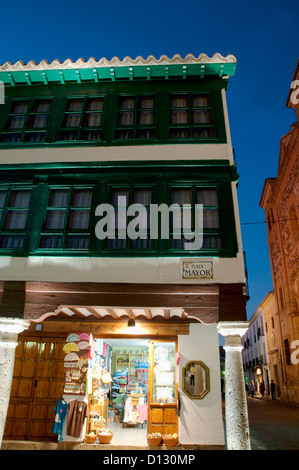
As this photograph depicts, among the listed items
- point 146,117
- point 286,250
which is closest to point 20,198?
point 146,117

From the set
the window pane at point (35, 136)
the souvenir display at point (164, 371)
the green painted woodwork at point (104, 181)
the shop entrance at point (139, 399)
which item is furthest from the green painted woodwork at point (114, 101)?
the souvenir display at point (164, 371)

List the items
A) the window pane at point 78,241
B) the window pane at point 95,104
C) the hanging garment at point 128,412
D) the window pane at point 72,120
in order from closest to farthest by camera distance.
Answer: the window pane at point 78,241 → the window pane at point 72,120 → the window pane at point 95,104 → the hanging garment at point 128,412

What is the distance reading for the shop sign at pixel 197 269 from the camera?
26.6 ft

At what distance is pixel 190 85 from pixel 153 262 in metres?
6.14

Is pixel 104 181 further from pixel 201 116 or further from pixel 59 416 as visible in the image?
pixel 59 416

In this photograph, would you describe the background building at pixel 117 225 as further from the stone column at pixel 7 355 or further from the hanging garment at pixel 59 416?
the hanging garment at pixel 59 416

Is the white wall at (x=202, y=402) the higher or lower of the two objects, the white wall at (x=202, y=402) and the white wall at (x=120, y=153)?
the lower

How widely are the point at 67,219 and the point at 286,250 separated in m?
23.8

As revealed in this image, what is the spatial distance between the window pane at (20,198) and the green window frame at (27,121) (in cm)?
169

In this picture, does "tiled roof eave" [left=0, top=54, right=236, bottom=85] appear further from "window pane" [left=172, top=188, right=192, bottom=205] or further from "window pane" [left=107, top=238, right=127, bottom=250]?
"window pane" [left=107, top=238, right=127, bottom=250]

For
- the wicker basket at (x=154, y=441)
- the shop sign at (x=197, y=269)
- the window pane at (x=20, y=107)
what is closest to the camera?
the shop sign at (x=197, y=269)
